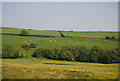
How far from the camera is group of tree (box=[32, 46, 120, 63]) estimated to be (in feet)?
236

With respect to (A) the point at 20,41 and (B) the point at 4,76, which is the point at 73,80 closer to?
(B) the point at 4,76

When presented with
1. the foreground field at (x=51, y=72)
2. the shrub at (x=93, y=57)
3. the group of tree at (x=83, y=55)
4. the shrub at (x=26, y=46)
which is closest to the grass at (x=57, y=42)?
the shrub at (x=26, y=46)

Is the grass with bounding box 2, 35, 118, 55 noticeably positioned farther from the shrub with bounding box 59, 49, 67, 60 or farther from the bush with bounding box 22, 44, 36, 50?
the shrub with bounding box 59, 49, 67, 60

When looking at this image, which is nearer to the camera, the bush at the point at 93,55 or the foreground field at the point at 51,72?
the foreground field at the point at 51,72

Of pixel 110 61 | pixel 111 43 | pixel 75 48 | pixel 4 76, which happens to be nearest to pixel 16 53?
pixel 75 48

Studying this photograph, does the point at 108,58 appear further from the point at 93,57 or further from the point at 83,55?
the point at 83,55

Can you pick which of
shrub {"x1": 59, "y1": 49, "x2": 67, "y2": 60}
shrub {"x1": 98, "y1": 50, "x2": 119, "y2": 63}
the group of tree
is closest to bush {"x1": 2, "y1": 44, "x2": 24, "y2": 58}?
the group of tree

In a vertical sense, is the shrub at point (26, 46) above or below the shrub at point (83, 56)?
above

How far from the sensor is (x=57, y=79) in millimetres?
29219

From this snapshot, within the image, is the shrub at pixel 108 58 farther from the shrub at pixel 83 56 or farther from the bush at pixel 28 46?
the bush at pixel 28 46

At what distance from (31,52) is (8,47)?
10161 millimetres

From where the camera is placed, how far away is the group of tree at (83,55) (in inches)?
2832

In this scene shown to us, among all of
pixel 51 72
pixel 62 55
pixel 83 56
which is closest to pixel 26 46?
pixel 62 55

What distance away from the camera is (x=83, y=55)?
73000mm
